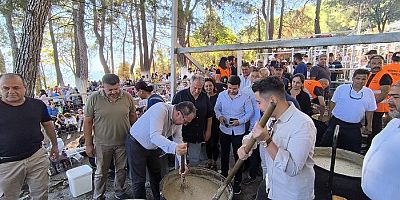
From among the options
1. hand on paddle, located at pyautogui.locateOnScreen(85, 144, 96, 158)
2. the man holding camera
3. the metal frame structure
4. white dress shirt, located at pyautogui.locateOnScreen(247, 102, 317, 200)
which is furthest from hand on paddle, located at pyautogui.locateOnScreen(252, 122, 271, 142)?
hand on paddle, located at pyautogui.locateOnScreen(85, 144, 96, 158)

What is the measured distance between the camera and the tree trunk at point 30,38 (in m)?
3.72

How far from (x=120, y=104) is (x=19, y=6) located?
285 inches

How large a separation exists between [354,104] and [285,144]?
2009mm

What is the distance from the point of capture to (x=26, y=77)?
3.80 meters

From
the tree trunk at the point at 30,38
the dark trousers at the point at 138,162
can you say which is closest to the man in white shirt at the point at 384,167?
the dark trousers at the point at 138,162

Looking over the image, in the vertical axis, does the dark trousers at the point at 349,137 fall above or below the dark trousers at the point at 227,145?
above

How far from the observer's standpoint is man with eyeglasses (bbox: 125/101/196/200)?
2434mm

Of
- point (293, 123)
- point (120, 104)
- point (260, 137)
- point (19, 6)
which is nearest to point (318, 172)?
point (293, 123)

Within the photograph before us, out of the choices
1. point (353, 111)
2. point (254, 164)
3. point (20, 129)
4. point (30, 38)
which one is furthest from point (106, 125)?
point (353, 111)

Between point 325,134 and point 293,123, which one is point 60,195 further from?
point 325,134

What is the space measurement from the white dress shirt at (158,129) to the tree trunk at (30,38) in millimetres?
2107

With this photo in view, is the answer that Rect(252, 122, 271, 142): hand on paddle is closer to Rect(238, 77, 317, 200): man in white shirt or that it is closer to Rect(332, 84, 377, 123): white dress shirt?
Rect(238, 77, 317, 200): man in white shirt

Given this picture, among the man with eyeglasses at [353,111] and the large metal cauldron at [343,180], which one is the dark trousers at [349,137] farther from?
the large metal cauldron at [343,180]

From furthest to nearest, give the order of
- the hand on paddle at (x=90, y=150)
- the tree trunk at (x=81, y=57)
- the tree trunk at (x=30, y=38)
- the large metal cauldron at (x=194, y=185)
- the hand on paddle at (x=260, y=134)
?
the tree trunk at (x=81, y=57)
the tree trunk at (x=30, y=38)
the hand on paddle at (x=90, y=150)
the large metal cauldron at (x=194, y=185)
the hand on paddle at (x=260, y=134)
